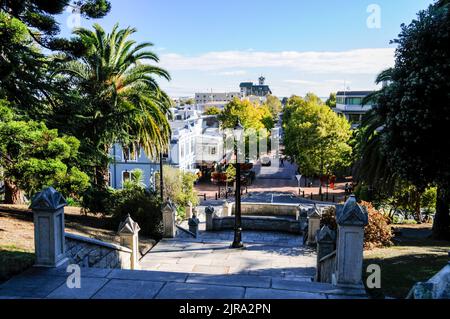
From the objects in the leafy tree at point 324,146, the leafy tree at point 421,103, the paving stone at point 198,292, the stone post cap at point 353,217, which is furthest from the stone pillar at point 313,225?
the leafy tree at point 324,146

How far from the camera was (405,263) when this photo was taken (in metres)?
10.6

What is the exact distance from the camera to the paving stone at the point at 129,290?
632 centimetres

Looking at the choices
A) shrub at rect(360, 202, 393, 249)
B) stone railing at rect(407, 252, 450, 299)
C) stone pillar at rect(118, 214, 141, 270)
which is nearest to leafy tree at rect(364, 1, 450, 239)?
shrub at rect(360, 202, 393, 249)

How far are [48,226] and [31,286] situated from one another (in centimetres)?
112

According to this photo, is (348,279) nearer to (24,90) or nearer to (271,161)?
(24,90)

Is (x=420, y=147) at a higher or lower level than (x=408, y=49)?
lower

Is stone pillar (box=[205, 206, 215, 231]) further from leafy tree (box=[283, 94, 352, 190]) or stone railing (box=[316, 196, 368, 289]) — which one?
leafy tree (box=[283, 94, 352, 190])

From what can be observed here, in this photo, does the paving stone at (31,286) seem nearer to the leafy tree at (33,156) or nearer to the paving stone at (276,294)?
the leafy tree at (33,156)

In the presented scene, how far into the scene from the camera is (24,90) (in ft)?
42.9

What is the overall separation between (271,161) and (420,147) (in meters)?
52.3

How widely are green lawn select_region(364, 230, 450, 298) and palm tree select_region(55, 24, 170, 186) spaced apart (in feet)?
35.1

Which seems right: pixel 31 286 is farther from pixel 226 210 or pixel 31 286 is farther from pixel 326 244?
pixel 226 210

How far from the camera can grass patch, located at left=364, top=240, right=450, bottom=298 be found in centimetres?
807
